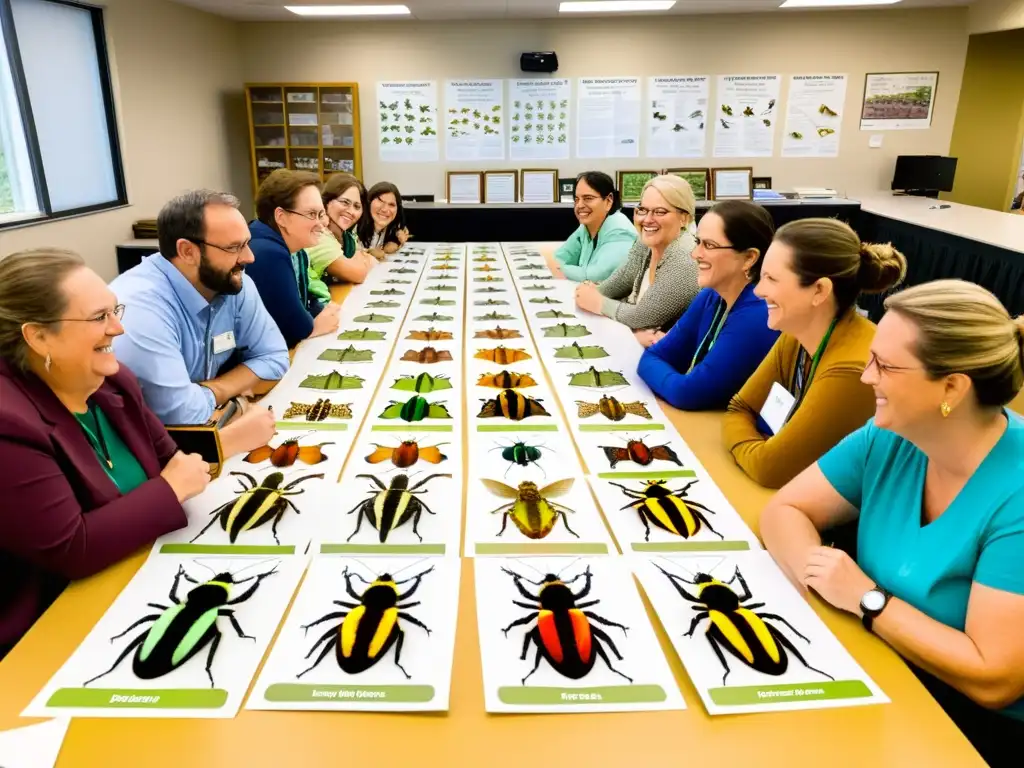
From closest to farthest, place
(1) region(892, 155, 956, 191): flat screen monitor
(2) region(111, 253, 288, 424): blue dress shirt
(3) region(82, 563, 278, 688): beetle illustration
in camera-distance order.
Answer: (3) region(82, 563, 278, 688): beetle illustration → (2) region(111, 253, 288, 424): blue dress shirt → (1) region(892, 155, 956, 191): flat screen monitor

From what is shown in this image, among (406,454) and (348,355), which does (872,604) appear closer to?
(406,454)

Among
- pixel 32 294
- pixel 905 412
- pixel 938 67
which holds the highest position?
pixel 938 67

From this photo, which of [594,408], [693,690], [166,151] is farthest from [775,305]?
[166,151]

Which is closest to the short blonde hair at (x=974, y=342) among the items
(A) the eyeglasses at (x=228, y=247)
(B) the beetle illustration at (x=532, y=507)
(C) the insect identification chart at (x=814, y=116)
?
(B) the beetle illustration at (x=532, y=507)

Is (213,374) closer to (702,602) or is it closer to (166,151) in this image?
(702,602)

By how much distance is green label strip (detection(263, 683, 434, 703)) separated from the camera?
92cm

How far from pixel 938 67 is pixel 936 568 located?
7.47 meters

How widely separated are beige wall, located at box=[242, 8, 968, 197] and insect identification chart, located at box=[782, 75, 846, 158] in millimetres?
73

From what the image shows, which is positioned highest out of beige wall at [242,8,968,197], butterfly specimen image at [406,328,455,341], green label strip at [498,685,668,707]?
beige wall at [242,8,968,197]

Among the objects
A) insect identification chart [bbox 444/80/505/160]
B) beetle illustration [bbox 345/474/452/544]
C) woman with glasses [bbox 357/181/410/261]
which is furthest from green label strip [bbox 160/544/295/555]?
insect identification chart [bbox 444/80/505/160]

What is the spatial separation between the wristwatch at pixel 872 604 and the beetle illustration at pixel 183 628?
923mm

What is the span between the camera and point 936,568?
1.07 meters

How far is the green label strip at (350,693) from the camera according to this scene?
3.02 ft

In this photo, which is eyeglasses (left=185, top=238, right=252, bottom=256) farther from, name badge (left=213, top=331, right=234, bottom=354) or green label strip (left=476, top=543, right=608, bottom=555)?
green label strip (left=476, top=543, right=608, bottom=555)
